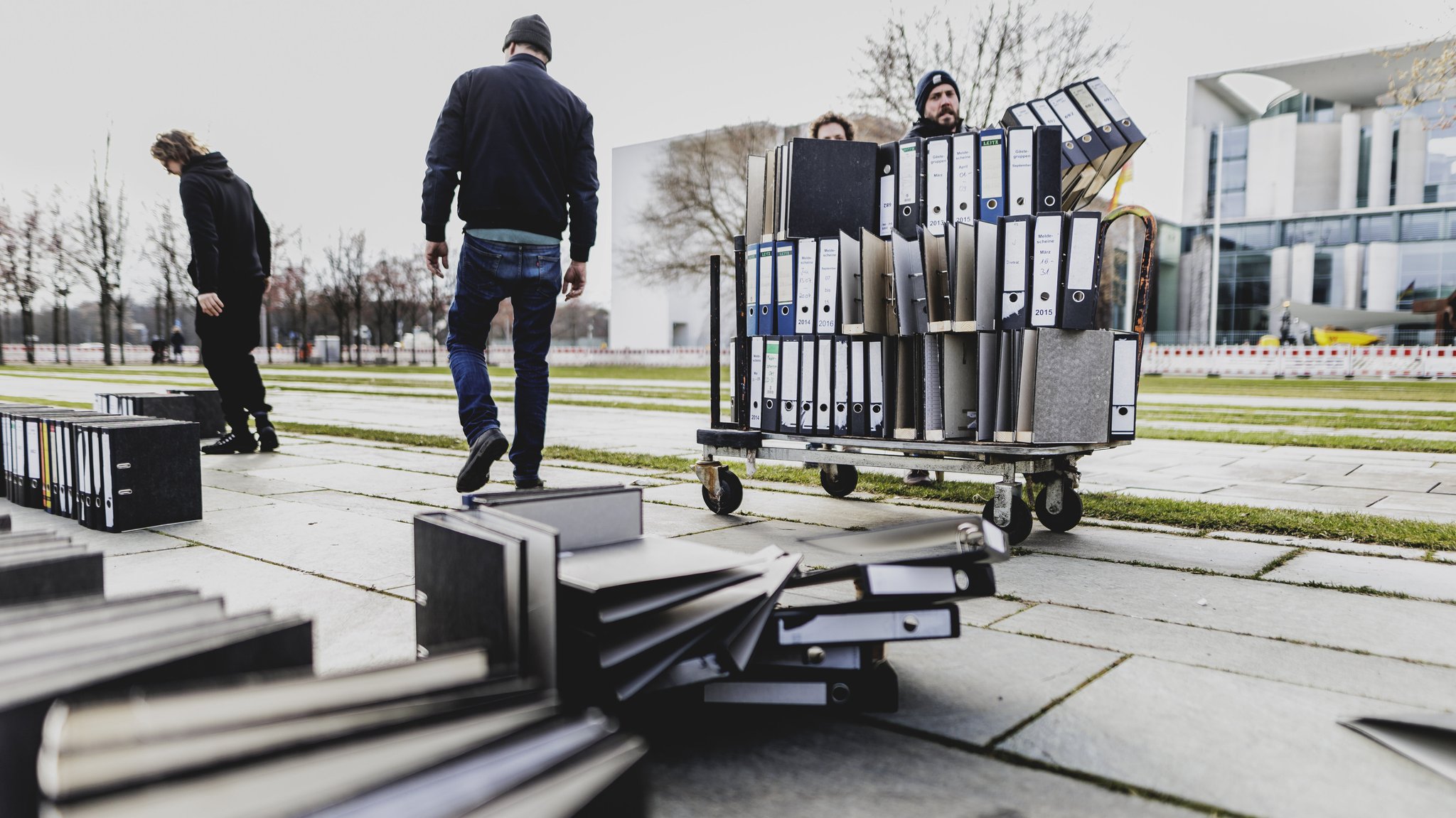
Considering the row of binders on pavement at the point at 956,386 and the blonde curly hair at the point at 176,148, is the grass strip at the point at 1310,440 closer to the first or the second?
the row of binders on pavement at the point at 956,386

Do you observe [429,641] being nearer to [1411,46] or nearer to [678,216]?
[1411,46]

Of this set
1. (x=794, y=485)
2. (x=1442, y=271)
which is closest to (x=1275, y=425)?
(x=794, y=485)

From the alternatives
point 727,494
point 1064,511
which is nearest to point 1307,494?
point 1064,511

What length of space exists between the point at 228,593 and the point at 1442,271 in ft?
185

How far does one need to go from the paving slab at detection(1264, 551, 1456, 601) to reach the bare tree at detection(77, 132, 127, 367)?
135 ft

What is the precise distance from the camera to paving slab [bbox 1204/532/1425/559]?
348 cm

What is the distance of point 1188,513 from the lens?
4.26 metres

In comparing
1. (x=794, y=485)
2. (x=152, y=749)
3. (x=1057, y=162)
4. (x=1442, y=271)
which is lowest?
(x=794, y=485)

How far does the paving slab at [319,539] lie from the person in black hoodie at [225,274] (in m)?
2.74

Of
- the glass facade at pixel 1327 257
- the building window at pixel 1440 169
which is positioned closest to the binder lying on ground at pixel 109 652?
the glass facade at pixel 1327 257

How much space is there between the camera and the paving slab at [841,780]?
4.87 ft

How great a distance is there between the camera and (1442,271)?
148 ft

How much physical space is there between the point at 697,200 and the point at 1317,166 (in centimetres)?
3738

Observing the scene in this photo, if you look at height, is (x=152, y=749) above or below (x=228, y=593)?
above
